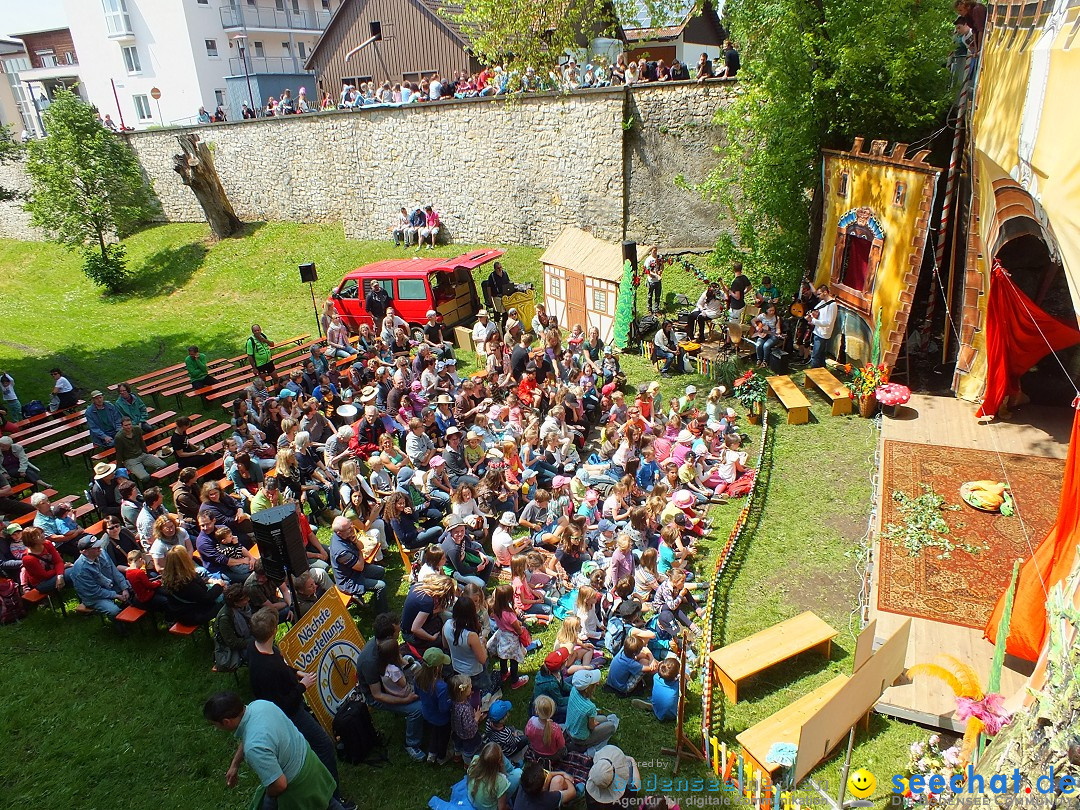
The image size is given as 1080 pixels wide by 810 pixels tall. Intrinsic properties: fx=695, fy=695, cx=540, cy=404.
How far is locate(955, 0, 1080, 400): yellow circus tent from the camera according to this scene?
16.7 ft

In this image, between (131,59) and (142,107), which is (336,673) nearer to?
(142,107)

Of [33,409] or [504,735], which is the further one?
[33,409]

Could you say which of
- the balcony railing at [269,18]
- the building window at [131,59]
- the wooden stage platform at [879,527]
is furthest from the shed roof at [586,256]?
the building window at [131,59]

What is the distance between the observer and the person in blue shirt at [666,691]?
636cm

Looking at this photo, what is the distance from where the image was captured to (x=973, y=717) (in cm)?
539

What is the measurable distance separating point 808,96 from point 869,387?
5984mm

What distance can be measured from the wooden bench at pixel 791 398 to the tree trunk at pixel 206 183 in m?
22.0

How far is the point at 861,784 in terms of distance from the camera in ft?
17.4

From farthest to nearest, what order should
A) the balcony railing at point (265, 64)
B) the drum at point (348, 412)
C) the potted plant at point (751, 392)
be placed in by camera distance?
the balcony railing at point (265, 64)
the potted plant at point (751, 392)
the drum at point (348, 412)

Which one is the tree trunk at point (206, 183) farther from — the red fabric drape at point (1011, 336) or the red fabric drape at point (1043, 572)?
Answer: the red fabric drape at point (1043, 572)

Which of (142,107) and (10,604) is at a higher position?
(142,107)

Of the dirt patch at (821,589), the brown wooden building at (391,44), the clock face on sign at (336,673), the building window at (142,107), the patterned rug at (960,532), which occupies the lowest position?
the dirt patch at (821,589)

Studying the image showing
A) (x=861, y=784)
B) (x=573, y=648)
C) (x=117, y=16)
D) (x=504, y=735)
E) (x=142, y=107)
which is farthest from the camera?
(x=142, y=107)

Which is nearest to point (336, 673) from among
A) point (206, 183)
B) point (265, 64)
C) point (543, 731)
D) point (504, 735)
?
point (504, 735)
